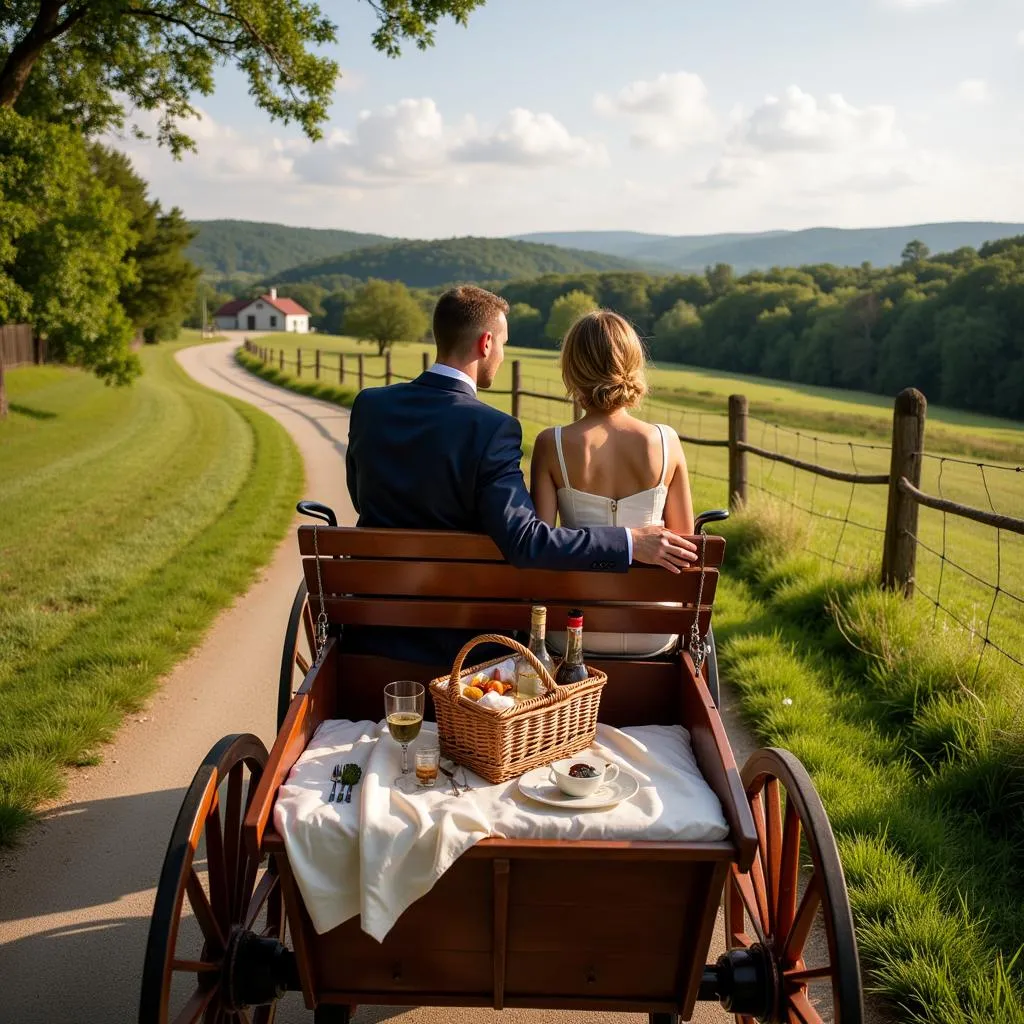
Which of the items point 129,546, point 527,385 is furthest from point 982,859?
point 527,385

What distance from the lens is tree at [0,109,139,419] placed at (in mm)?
15617

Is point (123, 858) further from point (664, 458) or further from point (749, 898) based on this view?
point (664, 458)

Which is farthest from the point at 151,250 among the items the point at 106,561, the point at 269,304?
the point at 269,304

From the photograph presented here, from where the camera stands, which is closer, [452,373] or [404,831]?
[404,831]

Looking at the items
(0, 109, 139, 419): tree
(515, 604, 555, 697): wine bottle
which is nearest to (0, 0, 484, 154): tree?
(0, 109, 139, 419): tree

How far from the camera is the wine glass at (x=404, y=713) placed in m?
2.76

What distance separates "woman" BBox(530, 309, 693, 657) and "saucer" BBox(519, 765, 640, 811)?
1.15 m

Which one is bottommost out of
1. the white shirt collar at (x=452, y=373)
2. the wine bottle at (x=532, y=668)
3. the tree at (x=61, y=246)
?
the wine bottle at (x=532, y=668)

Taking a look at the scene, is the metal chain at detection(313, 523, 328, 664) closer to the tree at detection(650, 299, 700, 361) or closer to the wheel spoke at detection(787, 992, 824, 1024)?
the wheel spoke at detection(787, 992, 824, 1024)

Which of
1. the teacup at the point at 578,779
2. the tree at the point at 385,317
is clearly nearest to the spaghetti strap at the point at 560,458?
the teacup at the point at 578,779

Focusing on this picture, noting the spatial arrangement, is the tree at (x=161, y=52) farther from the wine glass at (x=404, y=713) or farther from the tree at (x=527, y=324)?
the tree at (x=527, y=324)

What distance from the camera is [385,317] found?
7231cm

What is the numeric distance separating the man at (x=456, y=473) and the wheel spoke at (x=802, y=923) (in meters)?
1.05

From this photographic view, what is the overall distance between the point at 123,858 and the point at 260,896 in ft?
5.03
